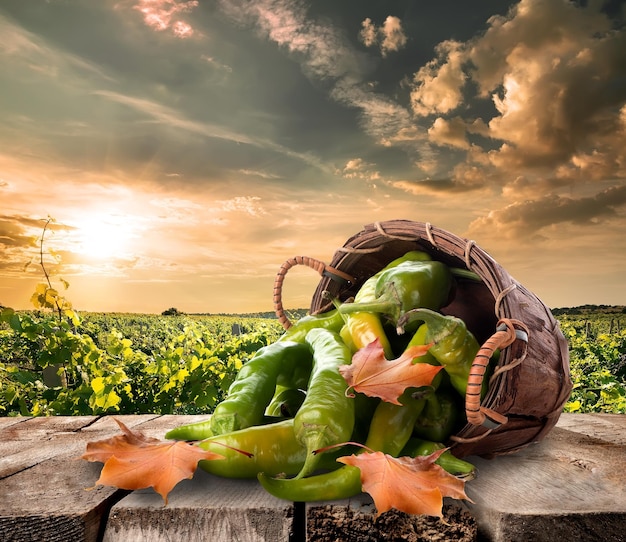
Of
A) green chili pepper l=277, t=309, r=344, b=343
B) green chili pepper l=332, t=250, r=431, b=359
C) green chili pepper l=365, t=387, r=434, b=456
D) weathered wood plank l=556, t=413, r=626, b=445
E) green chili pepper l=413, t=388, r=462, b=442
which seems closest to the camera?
green chili pepper l=365, t=387, r=434, b=456

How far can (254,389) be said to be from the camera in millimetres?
1925

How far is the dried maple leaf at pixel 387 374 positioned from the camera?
166cm

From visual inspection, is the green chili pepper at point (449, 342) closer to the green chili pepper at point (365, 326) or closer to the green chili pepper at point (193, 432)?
the green chili pepper at point (365, 326)

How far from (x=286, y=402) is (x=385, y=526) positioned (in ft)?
2.59

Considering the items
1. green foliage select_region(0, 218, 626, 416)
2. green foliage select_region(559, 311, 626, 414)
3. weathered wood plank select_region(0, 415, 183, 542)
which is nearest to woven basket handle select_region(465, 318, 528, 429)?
weathered wood plank select_region(0, 415, 183, 542)

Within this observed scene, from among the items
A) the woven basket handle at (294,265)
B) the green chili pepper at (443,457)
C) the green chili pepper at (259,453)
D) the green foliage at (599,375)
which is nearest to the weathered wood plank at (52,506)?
the green chili pepper at (259,453)

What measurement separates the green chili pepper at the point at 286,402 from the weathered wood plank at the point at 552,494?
2.07 ft

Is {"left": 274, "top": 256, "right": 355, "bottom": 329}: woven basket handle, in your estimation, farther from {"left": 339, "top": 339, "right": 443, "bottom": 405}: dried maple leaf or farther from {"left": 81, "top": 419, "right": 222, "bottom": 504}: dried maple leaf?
{"left": 81, "top": 419, "right": 222, "bottom": 504}: dried maple leaf

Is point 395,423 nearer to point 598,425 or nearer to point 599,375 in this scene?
point 598,425

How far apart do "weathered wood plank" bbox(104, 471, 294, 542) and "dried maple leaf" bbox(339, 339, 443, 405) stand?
38cm

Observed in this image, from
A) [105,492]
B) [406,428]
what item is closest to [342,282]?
[406,428]

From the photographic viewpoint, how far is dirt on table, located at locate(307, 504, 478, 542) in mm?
1446

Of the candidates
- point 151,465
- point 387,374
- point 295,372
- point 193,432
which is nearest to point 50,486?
point 151,465

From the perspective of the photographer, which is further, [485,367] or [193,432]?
[193,432]
